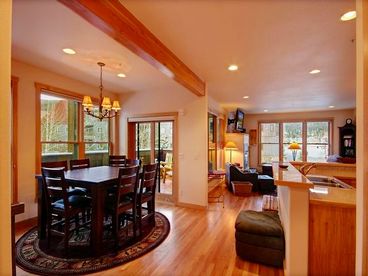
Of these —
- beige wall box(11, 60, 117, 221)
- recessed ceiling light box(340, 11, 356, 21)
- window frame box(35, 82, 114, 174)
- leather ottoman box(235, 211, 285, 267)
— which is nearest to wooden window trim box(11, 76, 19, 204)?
beige wall box(11, 60, 117, 221)

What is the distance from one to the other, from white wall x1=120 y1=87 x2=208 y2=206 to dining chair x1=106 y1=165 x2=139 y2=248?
161 cm

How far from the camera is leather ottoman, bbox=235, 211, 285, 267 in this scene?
2291 mm

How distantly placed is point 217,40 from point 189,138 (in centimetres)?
237

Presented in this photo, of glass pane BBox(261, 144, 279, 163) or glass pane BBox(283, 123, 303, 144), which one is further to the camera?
glass pane BBox(261, 144, 279, 163)

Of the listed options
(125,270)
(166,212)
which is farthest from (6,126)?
(166,212)

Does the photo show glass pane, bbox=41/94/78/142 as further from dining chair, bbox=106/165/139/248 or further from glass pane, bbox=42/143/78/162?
dining chair, bbox=106/165/139/248

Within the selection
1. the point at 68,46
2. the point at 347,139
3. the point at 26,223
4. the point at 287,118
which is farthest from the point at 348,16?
the point at 287,118

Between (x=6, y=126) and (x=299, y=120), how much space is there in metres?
8.87

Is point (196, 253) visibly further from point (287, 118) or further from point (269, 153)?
point (287, 118)

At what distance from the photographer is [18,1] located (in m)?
1.79

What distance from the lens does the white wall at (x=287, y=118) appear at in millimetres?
7242

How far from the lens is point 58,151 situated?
13.4 ft

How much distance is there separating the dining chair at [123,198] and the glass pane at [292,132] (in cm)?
716

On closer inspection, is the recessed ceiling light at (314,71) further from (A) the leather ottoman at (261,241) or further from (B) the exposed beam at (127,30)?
(A) the leather ottoman at (261,241)
